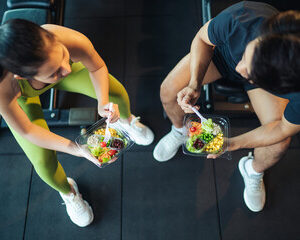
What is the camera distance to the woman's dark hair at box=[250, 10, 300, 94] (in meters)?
0.88

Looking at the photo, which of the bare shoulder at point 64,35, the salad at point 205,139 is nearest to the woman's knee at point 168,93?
the salad at point 205,139

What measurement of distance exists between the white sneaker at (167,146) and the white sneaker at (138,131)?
10cm

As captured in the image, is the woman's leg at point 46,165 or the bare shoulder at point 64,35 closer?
the bare shoulder at point 64,35

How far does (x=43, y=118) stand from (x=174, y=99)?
87 cm

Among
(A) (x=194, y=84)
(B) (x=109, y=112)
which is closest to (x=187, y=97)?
(A) (x=194, y=84)

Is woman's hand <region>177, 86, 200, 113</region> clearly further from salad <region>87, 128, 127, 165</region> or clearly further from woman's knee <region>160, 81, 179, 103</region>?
salad <region>87, 128, 127, 165</region>

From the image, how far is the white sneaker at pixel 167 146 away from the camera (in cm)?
202

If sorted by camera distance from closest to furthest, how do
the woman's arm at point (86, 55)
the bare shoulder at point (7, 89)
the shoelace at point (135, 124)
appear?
the bare shoulder at point (7, 89), the woman's arm at point (86, 55), the shoelace at point (135, 124)

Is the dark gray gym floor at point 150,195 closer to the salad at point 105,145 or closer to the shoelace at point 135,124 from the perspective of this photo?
the shoelace at point 135,124

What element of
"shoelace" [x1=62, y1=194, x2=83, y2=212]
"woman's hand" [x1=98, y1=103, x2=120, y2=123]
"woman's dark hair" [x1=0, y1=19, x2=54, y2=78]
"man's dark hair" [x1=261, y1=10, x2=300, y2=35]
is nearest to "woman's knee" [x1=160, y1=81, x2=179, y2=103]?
"woman's hand" [x1=98, y1=103, x2=120, y2=123]

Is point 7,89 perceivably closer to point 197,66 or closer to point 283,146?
point 197,66

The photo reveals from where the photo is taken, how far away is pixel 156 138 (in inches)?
86.6

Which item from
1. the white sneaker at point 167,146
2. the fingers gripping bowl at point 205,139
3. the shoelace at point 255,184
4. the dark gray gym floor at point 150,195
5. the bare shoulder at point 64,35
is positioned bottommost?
the dark gray gym floor at point 150,195

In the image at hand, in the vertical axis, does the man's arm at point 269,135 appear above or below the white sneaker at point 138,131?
above
